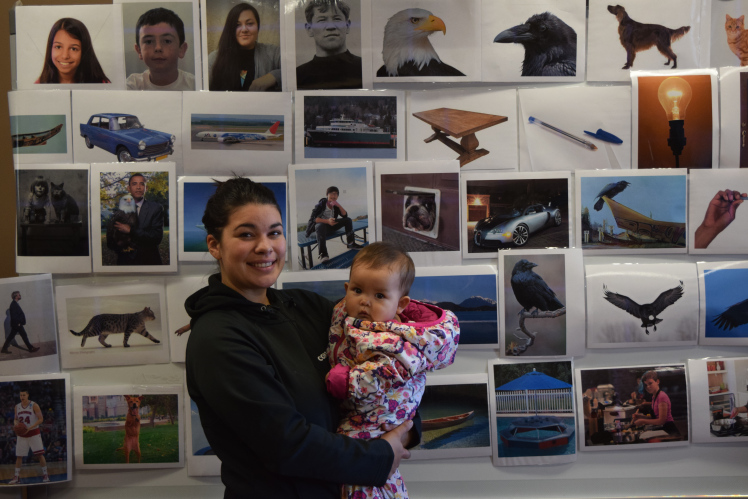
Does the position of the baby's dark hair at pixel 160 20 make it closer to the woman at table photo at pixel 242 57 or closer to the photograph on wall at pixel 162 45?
the photograph on wall at pixel 162 45

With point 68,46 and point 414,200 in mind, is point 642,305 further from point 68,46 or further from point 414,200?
point 68,46

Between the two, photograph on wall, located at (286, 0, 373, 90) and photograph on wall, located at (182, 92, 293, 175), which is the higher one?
photograph on wall, located at (286, 0, 373, 90)

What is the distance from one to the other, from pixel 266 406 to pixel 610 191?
117 cm

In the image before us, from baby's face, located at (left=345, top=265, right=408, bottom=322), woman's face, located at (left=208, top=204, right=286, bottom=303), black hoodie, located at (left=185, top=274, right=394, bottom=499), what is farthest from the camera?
baby's face, located at (left=345, top=265, right=408, bottom=322)

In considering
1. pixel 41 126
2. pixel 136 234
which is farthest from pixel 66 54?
pixel 136 234

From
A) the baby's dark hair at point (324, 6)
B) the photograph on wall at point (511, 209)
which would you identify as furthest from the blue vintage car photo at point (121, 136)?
the photograph on wall at point (511, 209)

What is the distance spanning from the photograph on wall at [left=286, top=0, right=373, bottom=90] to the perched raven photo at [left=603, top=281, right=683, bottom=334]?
3.10 feet

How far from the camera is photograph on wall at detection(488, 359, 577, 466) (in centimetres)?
158

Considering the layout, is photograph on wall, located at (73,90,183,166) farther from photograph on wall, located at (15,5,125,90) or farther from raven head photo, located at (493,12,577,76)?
raven head photo, located at (493,12,577,76)

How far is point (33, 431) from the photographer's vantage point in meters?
1.54

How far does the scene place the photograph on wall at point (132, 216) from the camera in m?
1.53

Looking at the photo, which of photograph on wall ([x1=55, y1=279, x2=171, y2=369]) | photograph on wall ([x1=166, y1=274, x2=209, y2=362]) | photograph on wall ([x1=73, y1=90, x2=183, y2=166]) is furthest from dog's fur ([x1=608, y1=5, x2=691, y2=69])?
photograph on wall ([x1=55, y1=279, x2=171, y2=369])

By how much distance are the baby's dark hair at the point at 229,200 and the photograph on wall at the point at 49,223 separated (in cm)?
68

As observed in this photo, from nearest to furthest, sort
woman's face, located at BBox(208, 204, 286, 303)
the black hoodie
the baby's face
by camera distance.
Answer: the black hoodie
woman's face, located at BBox(208, 204, 286, 303)
the baby's face
